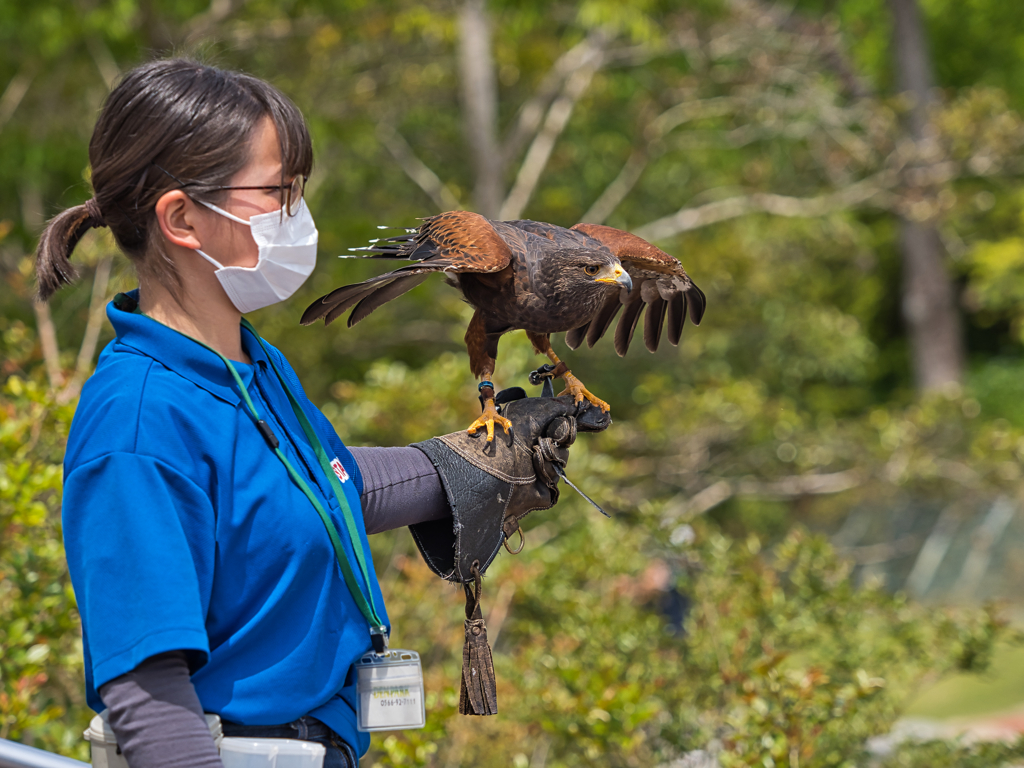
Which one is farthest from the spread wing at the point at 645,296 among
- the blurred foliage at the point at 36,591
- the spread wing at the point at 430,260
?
the blurred foliage at the point at 36,591

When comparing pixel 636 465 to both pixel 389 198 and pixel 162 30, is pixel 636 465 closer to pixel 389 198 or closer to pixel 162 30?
pixel 389 198

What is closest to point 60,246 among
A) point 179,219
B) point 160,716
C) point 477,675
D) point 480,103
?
point 179,219

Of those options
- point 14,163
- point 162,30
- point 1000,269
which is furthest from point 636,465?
point 1000,269

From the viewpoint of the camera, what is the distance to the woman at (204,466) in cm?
111

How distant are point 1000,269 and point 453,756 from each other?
549 inches

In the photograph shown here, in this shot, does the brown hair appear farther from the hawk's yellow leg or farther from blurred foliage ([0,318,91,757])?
blurred foliage ([0,318,91,757])

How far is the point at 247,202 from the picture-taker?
1346 mm

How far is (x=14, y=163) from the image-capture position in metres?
7.58

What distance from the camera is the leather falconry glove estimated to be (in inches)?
67.4

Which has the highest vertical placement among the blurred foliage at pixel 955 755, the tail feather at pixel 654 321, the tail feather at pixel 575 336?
the tail feather at pixel 654 321

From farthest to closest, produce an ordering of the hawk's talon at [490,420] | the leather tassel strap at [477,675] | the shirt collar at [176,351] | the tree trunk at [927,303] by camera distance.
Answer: the tree trunk at [927,303] → the hawk's talon at [490,420] → the leather tassel strap at [477,675] → the shirt collar at [176,351]

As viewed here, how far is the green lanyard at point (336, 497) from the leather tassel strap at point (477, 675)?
0.30 meters

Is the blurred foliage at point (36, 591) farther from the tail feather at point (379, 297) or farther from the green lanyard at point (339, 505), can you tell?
the green lanyard at point (339, 505)

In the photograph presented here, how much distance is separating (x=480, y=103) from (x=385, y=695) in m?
7.85
